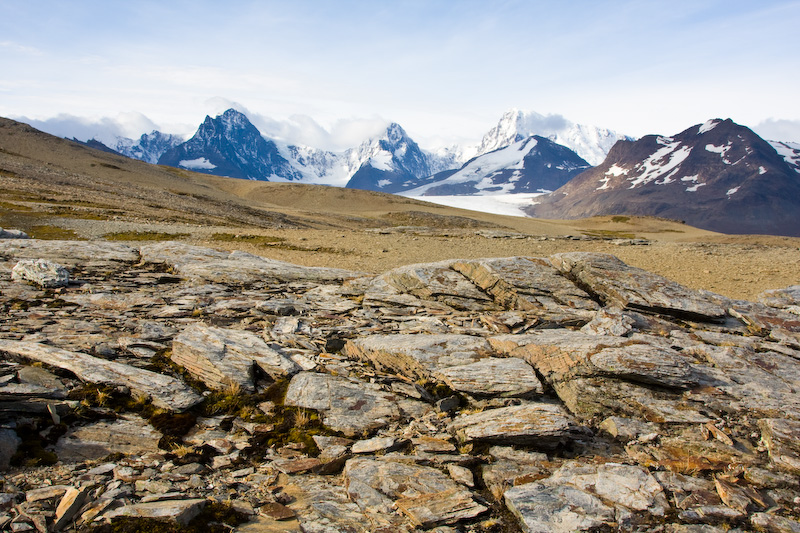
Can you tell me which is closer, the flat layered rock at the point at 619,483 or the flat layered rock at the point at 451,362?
the flat layered rock at the point at 619,483

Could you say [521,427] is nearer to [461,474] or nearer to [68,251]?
[461,474]

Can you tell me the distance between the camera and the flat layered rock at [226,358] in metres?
10.4

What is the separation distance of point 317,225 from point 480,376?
76.2m

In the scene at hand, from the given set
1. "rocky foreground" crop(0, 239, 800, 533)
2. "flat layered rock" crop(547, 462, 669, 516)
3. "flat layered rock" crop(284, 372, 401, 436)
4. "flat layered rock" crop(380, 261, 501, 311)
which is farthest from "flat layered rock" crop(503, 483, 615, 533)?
"flat layered rock" crop(380, 261, 501, 311)

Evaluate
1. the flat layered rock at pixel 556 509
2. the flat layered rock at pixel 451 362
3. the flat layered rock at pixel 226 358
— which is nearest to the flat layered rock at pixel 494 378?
the flat layered rock at pixel 451 362

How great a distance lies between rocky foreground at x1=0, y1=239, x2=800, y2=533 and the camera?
271 inches

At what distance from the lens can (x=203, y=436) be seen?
8.66 m

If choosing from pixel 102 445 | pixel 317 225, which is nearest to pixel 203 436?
pixel 102 445

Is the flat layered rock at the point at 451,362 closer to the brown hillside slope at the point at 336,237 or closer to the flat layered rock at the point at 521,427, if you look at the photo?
the flat layered rock at the point at 521,427

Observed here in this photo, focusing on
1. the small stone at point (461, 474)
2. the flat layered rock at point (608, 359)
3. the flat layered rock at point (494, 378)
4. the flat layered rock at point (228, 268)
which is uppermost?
the flat layered rock at point (228, 268)

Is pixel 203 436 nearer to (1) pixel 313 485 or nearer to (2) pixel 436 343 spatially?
(1) pixel 313 485

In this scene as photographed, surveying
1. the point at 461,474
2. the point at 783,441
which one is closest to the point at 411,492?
the point at 461,474

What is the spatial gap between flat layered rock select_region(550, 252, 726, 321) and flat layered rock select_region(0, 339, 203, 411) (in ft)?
46.9

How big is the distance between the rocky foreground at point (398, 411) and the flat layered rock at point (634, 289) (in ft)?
0.31
